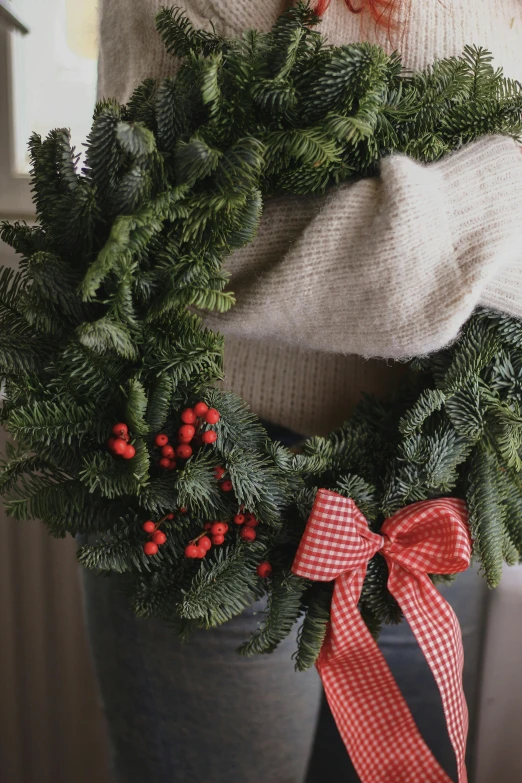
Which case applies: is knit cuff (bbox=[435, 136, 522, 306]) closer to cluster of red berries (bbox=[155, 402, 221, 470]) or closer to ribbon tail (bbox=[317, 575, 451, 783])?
cluster of red berries (bbox=[155, 402, 221, 470])

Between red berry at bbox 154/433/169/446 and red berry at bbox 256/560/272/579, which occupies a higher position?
red berry at bbox 154/433/169/446

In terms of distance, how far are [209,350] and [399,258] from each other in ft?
0.47

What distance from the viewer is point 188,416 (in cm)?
46

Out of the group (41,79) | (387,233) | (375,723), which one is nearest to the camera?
(387,233)

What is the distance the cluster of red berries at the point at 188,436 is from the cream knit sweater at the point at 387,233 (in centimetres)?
8

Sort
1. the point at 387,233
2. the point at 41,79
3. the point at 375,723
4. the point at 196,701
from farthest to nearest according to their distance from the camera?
the point at 41,79, the point at 196,701, the point at 375,723, the point at 387,233

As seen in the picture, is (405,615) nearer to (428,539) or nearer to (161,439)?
(428,539)

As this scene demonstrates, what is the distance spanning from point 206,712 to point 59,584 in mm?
388

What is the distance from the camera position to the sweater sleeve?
17.2 inches

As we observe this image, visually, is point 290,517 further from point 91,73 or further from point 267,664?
point 91,73

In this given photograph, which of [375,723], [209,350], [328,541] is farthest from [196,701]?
[209,350]

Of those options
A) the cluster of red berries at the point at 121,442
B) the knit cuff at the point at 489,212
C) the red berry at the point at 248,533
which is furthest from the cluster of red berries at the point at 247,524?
the knit cuff at the point at 489,212

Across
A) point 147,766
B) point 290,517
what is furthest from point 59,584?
point 290,517

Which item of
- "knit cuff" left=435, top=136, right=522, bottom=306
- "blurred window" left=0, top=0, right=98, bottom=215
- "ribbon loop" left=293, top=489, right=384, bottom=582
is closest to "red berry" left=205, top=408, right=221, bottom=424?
"ribbon loop" left=293, top=489, right=384, bottom=582
